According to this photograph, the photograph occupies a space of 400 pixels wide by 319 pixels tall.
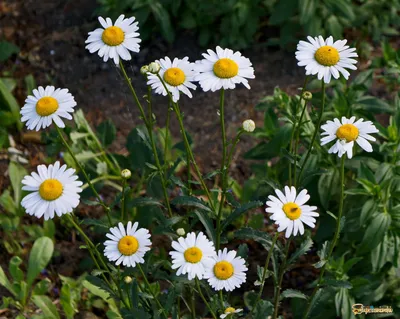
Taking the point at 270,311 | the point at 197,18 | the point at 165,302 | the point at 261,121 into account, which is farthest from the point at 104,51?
the point at 197,18

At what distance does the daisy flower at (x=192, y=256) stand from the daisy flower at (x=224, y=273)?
3 cm

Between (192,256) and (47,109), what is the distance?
0.61 m

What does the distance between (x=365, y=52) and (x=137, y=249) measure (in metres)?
2.76

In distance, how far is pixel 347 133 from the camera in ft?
6.49

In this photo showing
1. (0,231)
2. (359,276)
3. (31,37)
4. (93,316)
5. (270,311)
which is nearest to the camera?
(270,311)

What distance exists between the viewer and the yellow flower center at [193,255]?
1.98 metres

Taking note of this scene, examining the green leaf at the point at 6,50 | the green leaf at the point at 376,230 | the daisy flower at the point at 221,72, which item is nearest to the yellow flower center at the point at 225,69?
the daisy flower at the point at 221,72

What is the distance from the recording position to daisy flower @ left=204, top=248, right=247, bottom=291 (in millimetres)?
2016

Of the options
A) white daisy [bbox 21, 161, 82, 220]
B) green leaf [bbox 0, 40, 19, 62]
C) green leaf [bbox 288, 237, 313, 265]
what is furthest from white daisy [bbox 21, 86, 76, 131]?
green leaf [bbox 0, 40, 19, 62]

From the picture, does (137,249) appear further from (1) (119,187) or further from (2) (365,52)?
(2) (365,52)

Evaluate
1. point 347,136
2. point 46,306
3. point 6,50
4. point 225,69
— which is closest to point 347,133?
point 347,136

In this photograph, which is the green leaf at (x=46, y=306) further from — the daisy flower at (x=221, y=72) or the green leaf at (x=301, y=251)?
the daisy flower at (x=221, y=72)

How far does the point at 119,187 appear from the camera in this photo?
358 cm

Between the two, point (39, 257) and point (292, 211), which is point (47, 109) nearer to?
point (292, 211)
